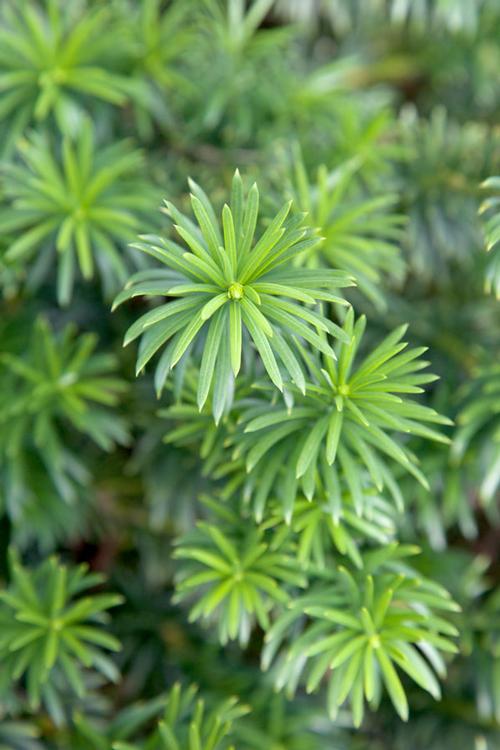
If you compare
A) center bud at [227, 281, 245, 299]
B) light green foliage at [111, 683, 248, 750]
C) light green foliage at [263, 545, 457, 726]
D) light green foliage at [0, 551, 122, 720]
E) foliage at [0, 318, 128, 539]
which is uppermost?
center bud at [227, 281, 245, 299]

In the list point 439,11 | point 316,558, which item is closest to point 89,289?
point 316,558

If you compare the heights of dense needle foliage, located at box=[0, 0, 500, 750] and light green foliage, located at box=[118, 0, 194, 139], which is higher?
light green foliage, located at box=[118, 0, 194, 139]

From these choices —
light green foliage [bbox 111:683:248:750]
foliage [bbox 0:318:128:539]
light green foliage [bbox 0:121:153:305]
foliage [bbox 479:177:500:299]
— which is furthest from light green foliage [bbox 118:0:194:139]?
light green foliage [bbox 111:683:248:750]

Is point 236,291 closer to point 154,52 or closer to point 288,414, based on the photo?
point 288,414

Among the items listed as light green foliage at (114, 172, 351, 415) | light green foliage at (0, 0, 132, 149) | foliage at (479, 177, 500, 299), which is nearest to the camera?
light green foliage at (114, 172, 351, 415)

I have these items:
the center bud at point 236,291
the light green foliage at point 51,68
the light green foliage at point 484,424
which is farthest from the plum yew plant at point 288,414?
the light green foliage at point 51,68

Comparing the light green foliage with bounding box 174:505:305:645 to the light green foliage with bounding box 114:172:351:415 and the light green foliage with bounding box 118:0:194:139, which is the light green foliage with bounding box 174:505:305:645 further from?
the light green foliage with bounding box 118:0:194:139

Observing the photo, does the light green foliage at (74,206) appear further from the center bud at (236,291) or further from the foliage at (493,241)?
the foliage at (493,241)
